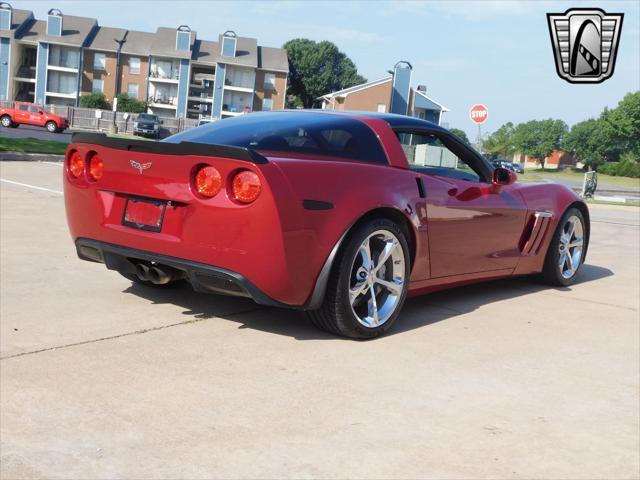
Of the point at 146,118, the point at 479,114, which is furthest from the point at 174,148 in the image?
the point at 146,118

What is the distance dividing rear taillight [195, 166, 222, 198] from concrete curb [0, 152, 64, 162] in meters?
13.3

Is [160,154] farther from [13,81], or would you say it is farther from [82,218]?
[13,81]

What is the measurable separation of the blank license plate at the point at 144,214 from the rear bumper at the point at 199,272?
0.14 m

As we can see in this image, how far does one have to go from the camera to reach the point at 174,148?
12.2 ft

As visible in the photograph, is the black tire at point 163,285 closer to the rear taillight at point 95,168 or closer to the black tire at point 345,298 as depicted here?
the rear taillight at point 95,168

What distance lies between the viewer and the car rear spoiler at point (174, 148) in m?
3.50

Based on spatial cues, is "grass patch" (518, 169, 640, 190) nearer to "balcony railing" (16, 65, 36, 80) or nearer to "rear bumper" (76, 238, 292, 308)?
"rear bumper" (76, 238, 292, 308)

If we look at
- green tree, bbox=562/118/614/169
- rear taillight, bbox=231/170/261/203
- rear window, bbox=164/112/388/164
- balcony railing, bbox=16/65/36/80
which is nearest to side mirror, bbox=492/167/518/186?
rear window, bbox=164/112/388/164

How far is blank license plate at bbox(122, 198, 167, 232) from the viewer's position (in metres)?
3.82

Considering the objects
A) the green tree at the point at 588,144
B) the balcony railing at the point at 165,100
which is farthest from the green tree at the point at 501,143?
the balcony railing at the point at 165,100

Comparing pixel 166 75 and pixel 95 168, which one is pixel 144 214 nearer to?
Result: pixel 95 168

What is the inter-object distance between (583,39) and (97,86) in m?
66.9

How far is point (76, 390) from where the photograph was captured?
300 cm

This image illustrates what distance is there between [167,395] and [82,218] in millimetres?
1594
